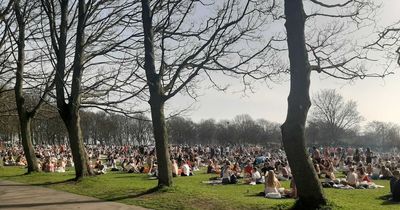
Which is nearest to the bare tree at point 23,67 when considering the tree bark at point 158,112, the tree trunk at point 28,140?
the tree trunk at point 28,140

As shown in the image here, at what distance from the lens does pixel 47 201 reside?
14.0 metres

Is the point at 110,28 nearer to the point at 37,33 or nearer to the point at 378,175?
the point at 37,33

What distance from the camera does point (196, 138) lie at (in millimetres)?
129125

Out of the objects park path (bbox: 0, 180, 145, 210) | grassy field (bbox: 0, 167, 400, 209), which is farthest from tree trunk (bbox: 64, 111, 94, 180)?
park path (bbox: 0, 180, 145, 210)

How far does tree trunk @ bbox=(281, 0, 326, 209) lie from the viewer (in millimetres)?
11117

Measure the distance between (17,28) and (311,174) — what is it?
18938 millimetres

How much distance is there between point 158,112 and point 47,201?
4242mm

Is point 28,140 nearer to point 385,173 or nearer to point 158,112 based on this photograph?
point 158,112

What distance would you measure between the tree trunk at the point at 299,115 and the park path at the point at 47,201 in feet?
13.3

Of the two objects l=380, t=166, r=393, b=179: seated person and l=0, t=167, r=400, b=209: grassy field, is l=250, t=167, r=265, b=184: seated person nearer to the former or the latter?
l=0, t=167, r=400, b=209: grassy field

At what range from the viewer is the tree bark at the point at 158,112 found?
619 inches

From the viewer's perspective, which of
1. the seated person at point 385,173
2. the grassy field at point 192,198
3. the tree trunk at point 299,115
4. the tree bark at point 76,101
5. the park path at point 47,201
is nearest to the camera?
the tree trunk at point 299,115

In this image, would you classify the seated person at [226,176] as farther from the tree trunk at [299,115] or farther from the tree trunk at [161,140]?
the tree trunk at [299,115]

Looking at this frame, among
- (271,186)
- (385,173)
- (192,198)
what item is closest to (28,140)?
(271,186)
